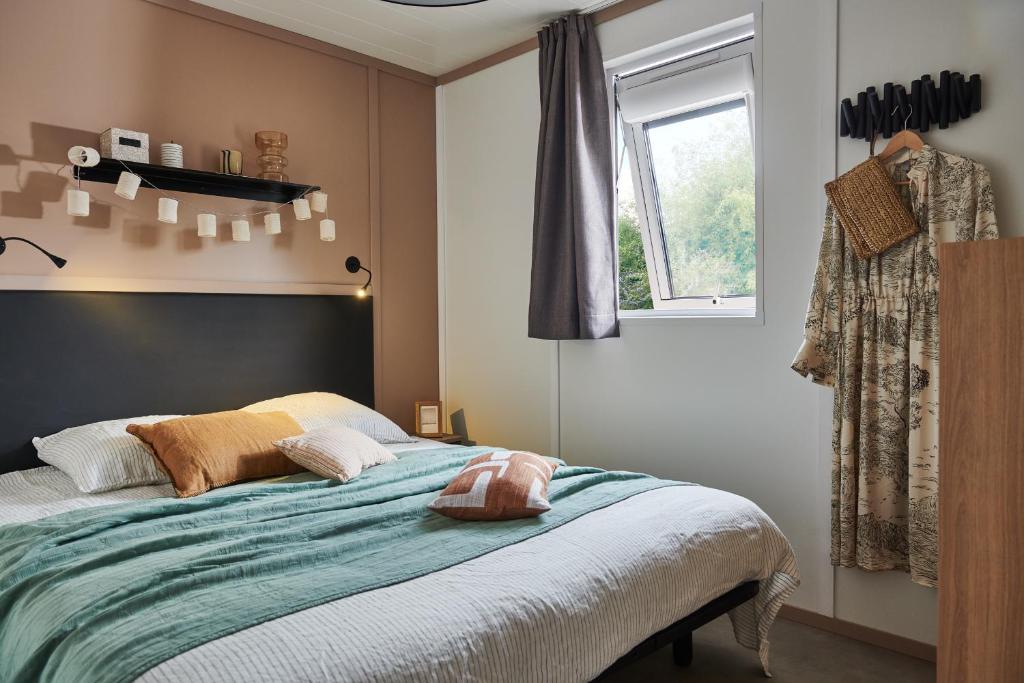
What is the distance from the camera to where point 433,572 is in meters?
1.73

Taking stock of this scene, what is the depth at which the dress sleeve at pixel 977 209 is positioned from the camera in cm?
228

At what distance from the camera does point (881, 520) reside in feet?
8.29

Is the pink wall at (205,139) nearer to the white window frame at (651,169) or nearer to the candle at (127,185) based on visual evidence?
the candle at (127,185)

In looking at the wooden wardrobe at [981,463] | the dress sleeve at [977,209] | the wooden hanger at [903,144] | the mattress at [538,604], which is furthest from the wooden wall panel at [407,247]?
the wooden wardrobe at [981,463]

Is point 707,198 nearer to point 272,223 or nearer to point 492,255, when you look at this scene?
point 492,255

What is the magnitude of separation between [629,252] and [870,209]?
127cm

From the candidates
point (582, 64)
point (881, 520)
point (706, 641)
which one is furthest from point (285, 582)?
point (582, 64)

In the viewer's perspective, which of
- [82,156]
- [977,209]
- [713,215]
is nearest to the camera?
[977,209]

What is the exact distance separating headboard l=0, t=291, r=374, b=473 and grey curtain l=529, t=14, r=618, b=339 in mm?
1083

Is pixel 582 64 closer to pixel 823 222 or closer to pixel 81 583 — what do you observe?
pixel 823 222

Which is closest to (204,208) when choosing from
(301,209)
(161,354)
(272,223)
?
(272,223)

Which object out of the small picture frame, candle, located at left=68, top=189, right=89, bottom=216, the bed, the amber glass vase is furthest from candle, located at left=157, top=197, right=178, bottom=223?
the small picture frame

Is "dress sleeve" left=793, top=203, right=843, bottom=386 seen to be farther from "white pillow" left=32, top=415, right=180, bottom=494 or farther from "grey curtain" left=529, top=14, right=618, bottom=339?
"white pillow" left=32, top=415, right=180, bottom=494

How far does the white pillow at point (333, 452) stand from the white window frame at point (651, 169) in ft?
4.69
